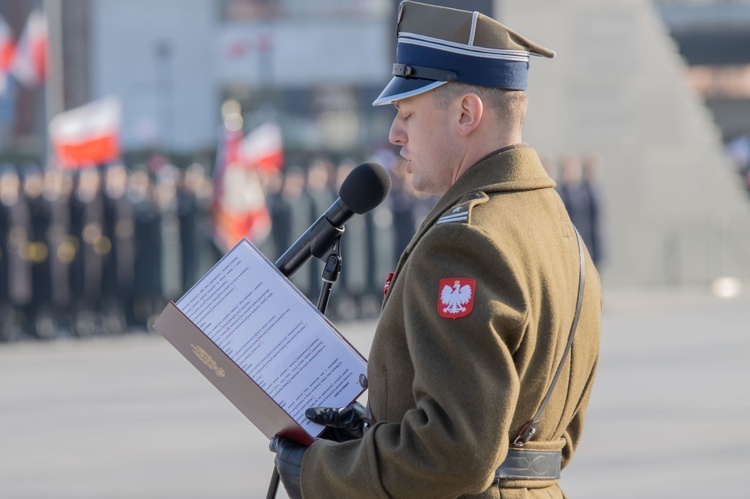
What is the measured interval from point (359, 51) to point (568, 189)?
40.4ft

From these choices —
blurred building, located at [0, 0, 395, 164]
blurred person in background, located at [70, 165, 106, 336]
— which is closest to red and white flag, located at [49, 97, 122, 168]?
blurred person in background, located at [70, 165, 106, 336]

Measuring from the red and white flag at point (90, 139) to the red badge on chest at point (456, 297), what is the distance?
16931mm

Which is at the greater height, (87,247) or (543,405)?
(543,405)

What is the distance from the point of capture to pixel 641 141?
79.0 feet

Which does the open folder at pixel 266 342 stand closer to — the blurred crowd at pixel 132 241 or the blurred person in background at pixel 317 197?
the blurred crowd at pixel 132 241

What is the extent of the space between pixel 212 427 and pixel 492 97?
6.99 m

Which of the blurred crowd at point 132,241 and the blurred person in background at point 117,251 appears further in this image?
the blurred person in background at point 117,251

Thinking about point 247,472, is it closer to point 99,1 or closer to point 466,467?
point 466,467

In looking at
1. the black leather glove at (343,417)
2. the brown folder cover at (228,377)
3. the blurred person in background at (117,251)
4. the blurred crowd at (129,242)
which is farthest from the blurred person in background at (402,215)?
the black leather glove at (343,417)

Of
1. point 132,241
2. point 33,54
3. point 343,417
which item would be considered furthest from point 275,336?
point 33,54

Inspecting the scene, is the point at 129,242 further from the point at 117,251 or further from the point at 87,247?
the point at 87,247

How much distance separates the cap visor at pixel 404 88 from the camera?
99.7 inches

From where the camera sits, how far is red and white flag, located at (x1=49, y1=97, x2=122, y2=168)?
1889 cm

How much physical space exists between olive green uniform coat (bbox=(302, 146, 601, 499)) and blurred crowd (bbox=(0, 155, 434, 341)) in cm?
1413
